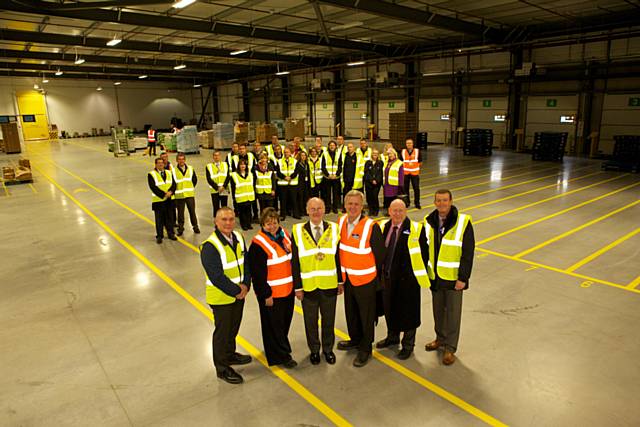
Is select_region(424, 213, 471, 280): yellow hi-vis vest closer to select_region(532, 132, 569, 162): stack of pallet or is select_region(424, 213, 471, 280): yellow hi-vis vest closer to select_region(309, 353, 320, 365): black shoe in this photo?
select_region(309, 353, 320, 365): black shoe

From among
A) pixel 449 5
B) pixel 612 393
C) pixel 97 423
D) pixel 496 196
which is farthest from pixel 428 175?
pixel 97 423

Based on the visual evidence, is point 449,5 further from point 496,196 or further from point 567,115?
point 567,115

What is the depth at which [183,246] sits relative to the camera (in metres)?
9.73

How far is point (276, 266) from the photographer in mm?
4547

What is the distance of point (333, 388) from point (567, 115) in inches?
995

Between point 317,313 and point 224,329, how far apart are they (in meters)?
1.03

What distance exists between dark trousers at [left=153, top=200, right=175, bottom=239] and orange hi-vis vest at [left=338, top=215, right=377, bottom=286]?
21.2 ft

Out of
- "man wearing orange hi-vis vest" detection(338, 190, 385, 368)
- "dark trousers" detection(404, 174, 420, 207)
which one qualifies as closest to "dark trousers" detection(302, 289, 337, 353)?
"man wearing orange hi-vis vest" detection(338, 190, 385, 368)

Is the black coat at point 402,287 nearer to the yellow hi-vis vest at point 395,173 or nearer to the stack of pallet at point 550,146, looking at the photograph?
the yellow hi-vis vest at point 395,173

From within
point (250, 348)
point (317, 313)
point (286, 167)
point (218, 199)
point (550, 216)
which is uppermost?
point (286, 167)

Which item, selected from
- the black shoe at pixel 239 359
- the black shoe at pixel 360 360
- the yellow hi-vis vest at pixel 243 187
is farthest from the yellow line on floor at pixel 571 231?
the yellow hi-vis vest at pixel 243 187

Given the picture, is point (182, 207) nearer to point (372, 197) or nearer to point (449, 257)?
point (372, 197)

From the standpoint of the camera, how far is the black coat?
4.74 metres

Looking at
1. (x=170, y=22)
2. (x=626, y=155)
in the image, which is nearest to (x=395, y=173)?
(x=170, y=22)
